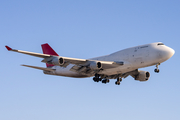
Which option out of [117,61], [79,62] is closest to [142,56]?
[117,61]

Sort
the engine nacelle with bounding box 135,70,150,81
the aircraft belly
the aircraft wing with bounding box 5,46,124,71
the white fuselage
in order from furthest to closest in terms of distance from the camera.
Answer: the engine nacelle with bounding box 135,70,150,81, the aircraft belly, the white fuselage, the aircraft wing with bounding box 5,46,124,71

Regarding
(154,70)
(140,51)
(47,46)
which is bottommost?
(154,70)

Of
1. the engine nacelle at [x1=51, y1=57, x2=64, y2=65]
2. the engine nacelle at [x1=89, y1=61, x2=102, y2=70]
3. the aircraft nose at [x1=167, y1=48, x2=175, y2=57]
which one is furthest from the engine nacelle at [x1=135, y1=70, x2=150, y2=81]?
the engine nacelle at [x1=51, y1=57, x2=64, y2=65]

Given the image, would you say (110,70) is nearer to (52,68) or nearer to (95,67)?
(95,67)

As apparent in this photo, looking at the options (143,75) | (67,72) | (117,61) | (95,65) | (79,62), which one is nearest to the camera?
(95,65)

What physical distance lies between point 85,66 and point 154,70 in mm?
11365

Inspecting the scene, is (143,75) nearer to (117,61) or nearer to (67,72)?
(117,61)

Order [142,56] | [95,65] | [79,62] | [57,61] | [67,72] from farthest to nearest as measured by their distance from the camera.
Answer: [67,72] < [79,62] < [142,56] < [95,65] < [57,61]

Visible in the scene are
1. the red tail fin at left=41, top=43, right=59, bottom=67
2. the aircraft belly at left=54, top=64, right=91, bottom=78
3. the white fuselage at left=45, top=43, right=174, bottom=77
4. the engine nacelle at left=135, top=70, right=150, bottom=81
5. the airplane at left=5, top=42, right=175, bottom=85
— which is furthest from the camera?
the red tail fin at left=41, top=43, right=59, bottom=67

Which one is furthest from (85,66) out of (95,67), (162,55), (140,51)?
(162,55)

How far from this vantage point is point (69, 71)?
55.6m

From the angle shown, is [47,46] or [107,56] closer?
[107,56]

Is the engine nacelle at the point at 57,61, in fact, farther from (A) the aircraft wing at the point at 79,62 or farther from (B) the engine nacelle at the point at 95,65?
(B) the engine nacelle at the point at 95,65

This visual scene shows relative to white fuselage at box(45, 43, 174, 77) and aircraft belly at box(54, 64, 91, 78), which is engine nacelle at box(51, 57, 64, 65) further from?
aircraft belly at box(54, 64, 91, 78)
